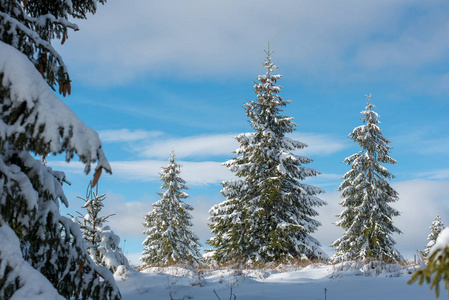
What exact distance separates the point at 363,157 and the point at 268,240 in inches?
368

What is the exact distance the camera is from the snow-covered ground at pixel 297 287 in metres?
6.46

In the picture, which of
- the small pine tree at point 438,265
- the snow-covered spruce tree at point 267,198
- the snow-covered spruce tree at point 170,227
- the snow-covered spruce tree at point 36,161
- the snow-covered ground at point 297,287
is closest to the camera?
the small pine tree at point 438,265

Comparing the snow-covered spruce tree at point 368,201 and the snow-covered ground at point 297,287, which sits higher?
the snow-covered spruce tree at point 368,201

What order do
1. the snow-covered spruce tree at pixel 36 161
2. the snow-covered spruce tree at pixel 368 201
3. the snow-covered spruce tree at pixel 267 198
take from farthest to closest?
the snow-covered spruce tree at pixel 368 201 → the snow-covered spruce tree at pixel 267 198 → the snow-covered spruce tree at pixel 36 161

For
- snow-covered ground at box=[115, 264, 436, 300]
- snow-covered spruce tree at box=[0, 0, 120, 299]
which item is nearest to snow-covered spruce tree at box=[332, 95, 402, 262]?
snow-covered ground at box=[115, 264, 436, 300]

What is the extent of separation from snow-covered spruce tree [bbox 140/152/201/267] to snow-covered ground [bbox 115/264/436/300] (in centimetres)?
1685

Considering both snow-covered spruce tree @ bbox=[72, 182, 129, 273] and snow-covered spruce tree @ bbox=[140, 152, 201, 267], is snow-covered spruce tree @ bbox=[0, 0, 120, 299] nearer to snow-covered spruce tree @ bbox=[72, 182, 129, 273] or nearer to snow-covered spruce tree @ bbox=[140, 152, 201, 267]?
snow-covered spruce tree @ bbox=[72, 182, 129, 273]

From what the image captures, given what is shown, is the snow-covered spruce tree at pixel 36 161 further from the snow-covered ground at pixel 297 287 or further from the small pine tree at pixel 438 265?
the snow-covered ground at pixel 297 287

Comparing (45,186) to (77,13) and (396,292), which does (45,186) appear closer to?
(77,13)

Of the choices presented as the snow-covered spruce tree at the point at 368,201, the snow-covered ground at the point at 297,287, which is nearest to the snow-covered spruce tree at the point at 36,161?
the snow-covered ground at the point at 297,287

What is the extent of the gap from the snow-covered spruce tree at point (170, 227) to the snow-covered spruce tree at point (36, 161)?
22018 millimetres

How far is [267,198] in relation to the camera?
17984mm

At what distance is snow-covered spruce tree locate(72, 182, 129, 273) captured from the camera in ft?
27.6

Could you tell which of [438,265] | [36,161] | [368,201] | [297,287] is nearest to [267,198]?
[368,201]
